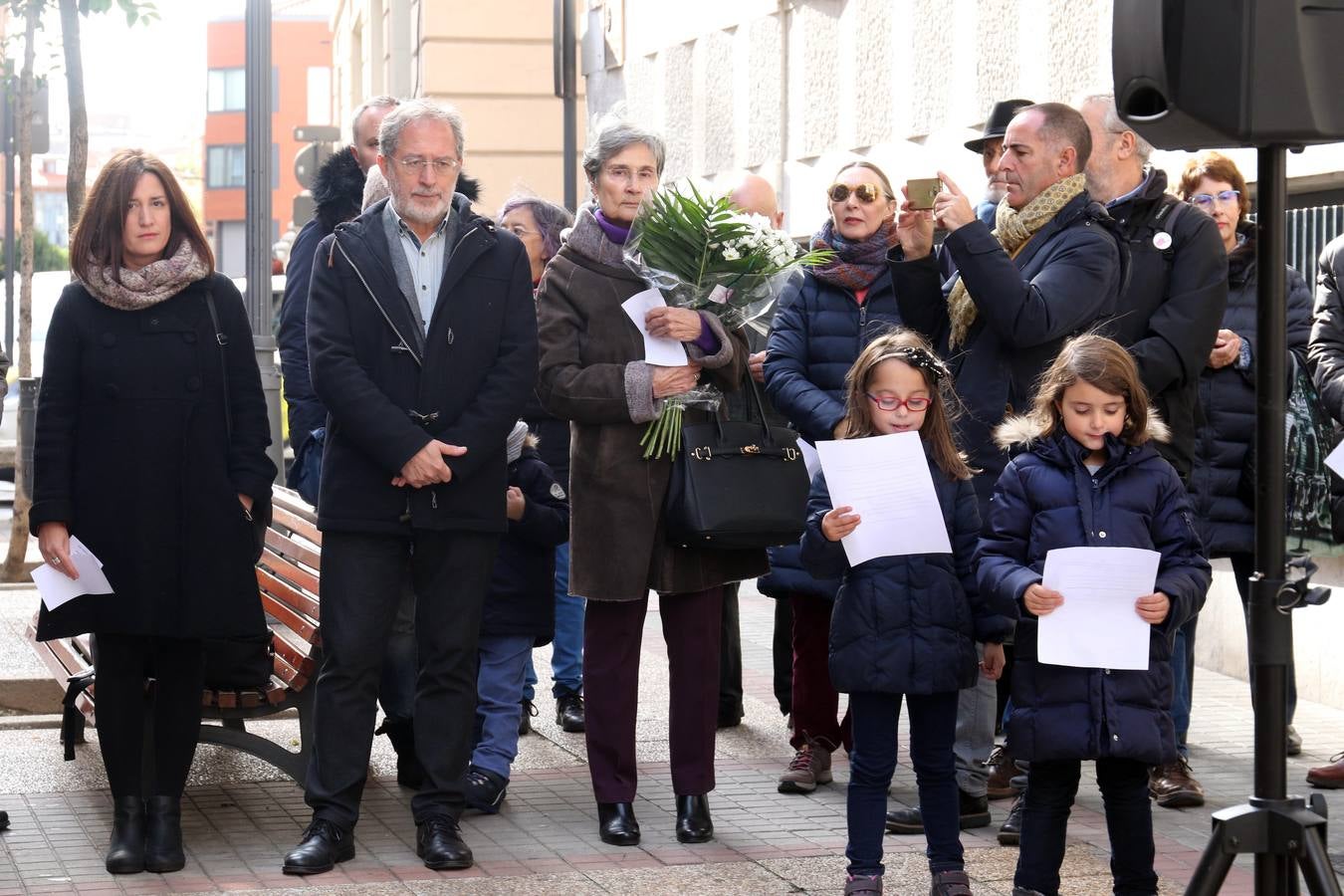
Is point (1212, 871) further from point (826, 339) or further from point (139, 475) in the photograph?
point (139, 475)

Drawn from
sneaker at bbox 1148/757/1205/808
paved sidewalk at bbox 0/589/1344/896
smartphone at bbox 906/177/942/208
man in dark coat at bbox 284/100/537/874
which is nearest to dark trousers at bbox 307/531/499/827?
man in dark coat at bbox 284/100/537/874

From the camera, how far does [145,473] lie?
5738 millimetres

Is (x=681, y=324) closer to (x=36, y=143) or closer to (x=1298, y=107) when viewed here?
(x=1298, y=107)

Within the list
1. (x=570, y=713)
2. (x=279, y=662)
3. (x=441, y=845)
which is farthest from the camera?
(x=570, y=713)

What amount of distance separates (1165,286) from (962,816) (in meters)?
1.77

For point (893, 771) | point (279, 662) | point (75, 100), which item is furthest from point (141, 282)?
point (75, 100)

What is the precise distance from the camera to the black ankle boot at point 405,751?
6750mm

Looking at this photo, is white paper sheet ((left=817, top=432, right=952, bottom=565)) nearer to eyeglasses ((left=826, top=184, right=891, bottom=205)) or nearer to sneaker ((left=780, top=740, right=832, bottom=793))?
eyeglasses ((left=826, top=184, right=891, bottom=205))

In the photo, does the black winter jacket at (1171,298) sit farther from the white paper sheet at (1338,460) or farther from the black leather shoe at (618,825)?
the black leather shoe at (618,825)

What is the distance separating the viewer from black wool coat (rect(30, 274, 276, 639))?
5715mm

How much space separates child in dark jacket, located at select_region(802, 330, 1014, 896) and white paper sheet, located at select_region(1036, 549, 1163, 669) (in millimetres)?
189

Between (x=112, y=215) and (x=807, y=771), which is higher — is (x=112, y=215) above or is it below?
above

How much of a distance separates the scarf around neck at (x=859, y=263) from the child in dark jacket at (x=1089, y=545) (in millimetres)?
1443

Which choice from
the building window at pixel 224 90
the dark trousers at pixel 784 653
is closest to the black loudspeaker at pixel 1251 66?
the dark trousers at pixel 784 653
